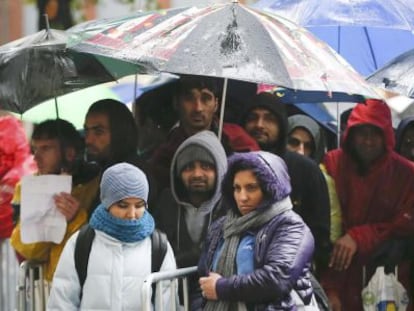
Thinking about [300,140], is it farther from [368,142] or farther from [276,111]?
[276,111]

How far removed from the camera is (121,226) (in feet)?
22.8

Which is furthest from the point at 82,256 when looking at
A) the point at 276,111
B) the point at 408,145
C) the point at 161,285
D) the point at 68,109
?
the point at 68,109

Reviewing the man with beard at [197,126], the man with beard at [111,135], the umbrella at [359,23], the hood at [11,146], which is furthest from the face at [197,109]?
the hood at [11,146]

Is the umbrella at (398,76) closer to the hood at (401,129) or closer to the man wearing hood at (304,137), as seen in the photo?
the hood at (401,129)

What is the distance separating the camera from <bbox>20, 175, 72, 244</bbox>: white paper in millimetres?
7742

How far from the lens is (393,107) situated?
1146 centimetres

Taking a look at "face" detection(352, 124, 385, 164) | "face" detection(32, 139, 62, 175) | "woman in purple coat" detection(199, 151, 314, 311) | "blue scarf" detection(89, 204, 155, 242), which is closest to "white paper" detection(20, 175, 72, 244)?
"face" detection(32, 139, 62, 175)

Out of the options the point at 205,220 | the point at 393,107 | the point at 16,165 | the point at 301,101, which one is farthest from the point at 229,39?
the point at 393,107

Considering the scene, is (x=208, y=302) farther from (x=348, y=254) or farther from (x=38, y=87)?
(x=38, y=87)

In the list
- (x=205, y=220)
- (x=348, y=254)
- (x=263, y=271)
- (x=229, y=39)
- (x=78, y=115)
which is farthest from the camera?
(x=78, y=115)

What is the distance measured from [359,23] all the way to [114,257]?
2.60 metres

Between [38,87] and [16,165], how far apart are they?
1.60 meters

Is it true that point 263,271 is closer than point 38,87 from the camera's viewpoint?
Yes

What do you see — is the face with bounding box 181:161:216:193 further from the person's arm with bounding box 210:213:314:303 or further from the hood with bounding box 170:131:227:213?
the person's arm with bounding box 210:213:314:303
